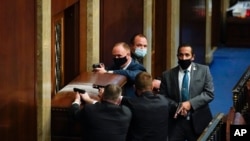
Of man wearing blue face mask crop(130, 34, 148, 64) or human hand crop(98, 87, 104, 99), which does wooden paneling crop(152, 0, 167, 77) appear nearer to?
man wearing blue face mask crop(130, 34, 148, 64)

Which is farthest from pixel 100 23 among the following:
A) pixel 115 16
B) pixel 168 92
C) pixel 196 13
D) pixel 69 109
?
pixel 196 13

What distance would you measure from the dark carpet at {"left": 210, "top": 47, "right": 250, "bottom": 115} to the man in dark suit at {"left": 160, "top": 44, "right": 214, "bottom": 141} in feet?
15.3

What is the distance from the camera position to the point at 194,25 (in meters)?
16.4

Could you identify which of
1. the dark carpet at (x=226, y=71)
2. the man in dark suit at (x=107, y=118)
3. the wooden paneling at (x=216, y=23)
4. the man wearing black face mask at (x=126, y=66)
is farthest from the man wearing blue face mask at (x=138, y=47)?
the wooden paneling at (x=216, y=23)

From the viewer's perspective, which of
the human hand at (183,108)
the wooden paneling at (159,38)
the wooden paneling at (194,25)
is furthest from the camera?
the wooden paneling at (194,25)

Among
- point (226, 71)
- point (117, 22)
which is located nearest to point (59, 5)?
point (117, 22)

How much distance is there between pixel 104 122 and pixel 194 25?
29.1 feet

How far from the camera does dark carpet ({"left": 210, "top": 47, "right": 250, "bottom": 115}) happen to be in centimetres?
1489

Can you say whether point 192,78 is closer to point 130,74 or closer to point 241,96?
point 130,74

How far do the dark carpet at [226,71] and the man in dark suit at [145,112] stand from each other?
5824 mm

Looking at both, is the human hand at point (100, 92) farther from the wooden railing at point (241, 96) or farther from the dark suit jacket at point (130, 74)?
the wooden railing at point (241, 96)

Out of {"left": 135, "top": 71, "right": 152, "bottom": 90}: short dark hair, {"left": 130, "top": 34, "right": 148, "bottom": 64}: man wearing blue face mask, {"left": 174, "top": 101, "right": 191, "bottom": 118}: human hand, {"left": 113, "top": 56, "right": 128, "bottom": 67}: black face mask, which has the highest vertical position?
{"left": 130, "top": 34, "right": 148, "bottom": 64}: man wearing blue face mask

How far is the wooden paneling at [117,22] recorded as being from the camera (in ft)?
35.9

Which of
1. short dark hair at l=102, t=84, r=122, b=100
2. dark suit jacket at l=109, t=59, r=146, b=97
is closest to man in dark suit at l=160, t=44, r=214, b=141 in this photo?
dark suit jacket at l=109, t=59, r=146, b=97
